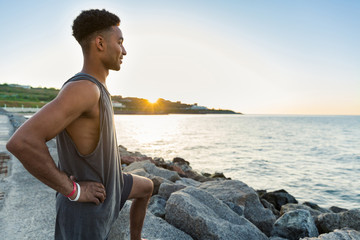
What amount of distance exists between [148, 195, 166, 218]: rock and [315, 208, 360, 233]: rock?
268 centimetres

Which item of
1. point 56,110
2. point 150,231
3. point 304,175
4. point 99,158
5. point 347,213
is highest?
point 56,110

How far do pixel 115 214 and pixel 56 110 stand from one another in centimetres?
95

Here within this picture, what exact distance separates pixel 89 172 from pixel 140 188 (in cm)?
75

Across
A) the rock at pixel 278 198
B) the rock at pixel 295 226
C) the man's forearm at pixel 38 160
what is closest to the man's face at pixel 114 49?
the man's forearm at pixel 38 160

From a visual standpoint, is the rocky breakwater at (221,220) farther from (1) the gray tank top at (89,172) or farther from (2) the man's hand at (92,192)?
(2) the man's hand at (92,192)

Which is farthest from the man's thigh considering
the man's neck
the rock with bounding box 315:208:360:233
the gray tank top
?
the rock with bounding box 315:208:360:233

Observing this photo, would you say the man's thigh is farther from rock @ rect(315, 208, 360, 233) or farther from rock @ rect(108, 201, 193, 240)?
rock @ rect(315, 208, 360, 233)

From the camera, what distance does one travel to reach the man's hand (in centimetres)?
157

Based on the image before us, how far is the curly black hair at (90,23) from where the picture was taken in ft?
Answer: 5.59

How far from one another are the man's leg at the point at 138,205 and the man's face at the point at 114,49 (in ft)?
3.37

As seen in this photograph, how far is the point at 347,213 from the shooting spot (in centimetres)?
427

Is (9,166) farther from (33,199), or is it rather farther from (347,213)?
(347,213)

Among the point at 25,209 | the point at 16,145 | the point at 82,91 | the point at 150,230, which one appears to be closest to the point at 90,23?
the point at 82,91

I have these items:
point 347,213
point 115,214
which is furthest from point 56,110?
point 347,213
